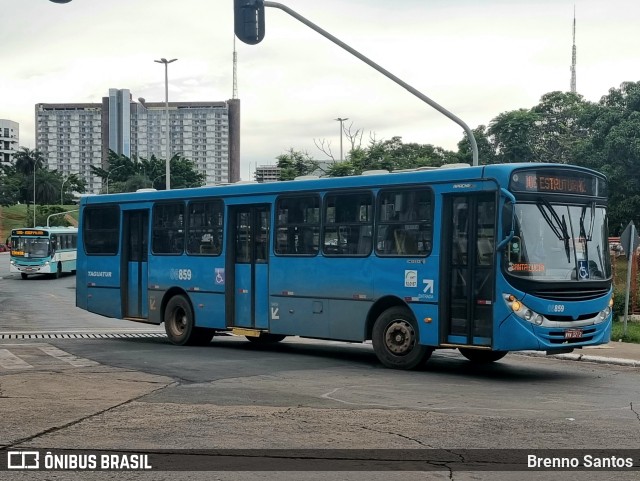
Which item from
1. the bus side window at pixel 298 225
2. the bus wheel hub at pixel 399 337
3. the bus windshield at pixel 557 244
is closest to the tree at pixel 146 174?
the bus side window at pixel 298 225

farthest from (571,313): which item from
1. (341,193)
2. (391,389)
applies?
(341,193)

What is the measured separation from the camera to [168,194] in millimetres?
19562

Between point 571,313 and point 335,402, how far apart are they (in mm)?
4228

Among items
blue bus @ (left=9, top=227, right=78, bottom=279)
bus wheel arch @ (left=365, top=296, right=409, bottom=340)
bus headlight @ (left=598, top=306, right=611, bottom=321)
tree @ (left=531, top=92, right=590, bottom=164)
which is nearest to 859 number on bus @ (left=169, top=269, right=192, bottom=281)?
bus wheel arch @ (left=365, top=296, right=409, bottom=340)

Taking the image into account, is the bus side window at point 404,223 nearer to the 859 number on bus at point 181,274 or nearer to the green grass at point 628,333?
the 859 number on bus at point 181,274

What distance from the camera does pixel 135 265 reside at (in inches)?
804

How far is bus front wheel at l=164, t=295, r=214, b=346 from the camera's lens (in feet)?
62.0

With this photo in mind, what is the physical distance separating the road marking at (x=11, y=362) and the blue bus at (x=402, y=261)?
3.60 meters

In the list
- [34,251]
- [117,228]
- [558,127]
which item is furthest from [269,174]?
[117,228]

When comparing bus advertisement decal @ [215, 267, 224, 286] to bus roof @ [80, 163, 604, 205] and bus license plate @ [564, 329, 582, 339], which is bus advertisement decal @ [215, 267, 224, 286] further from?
bus license plate @ [564, 329, 582, 339]

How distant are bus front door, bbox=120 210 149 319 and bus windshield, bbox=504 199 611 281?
926 centimetres

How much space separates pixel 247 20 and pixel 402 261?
248 inches

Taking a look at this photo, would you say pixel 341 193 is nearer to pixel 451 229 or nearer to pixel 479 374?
pixel 451 229

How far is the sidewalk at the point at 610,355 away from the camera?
16.6 meters
